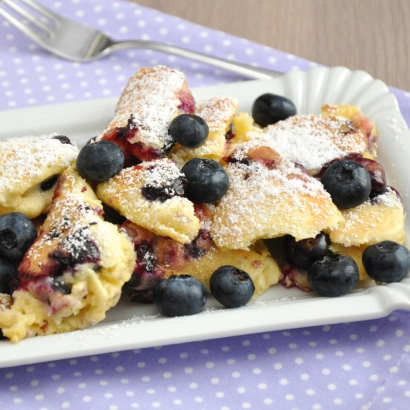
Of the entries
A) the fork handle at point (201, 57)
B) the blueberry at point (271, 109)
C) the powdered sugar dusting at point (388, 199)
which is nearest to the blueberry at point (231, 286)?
the powdered sugar dusting at point (388, 199)

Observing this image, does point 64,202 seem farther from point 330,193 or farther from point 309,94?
point 309,94

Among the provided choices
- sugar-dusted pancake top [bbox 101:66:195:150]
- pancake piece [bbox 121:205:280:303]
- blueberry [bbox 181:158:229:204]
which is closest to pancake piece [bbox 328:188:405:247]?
pancake piece [bbox 121:205:280:303]

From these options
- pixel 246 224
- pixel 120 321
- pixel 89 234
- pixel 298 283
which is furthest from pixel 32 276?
pixel 298 283

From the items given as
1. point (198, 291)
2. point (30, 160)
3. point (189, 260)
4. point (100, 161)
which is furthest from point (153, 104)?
point (198, 291)

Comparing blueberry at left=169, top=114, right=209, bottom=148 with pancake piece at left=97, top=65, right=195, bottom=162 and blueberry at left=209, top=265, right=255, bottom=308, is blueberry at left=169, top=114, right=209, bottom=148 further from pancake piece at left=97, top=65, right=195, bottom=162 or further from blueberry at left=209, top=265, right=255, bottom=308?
blueberry at left=209, top=265, right=255, bottom=308

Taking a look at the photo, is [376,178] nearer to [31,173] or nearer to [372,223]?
[372,223]

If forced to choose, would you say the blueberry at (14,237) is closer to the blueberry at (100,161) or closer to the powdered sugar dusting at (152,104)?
the blueberry at (100,161)
